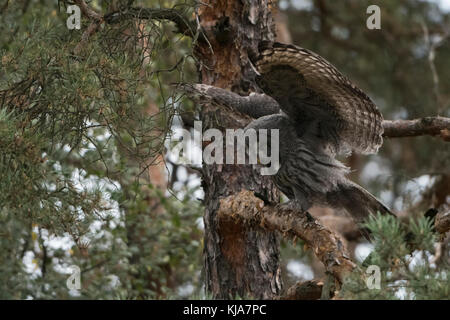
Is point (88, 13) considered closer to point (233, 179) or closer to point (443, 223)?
point (233, 179)

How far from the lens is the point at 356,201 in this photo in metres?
4.25

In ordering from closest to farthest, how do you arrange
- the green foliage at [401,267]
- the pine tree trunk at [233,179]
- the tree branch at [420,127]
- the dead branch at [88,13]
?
the green foliage at [401,267] < the dead branch at [88,13] < the tree branch at [420,127] < the pine tree trunk at [233,179]

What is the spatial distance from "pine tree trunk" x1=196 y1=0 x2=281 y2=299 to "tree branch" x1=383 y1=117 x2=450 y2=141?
0.91 metres

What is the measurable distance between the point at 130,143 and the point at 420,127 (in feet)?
7.65

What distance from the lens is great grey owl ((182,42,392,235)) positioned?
12.4 ft

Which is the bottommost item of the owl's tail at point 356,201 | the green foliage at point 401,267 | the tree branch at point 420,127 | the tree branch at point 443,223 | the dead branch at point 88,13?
the green foliage at point 401,267

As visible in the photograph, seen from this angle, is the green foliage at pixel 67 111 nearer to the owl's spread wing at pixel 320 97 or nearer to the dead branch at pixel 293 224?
the owl's spread wing at pixel 320 97

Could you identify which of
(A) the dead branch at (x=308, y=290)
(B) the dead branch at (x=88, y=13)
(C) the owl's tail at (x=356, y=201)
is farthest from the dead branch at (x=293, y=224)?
(B) the dead branch at (x=88, y=13)

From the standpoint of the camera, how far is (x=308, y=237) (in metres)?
3.55

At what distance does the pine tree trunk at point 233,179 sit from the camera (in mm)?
4250

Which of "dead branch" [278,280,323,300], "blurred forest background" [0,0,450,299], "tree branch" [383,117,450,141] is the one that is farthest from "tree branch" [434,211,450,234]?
"tree branch" [383,117,450,141]

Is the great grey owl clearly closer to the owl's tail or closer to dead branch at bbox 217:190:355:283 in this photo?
the owl's tail

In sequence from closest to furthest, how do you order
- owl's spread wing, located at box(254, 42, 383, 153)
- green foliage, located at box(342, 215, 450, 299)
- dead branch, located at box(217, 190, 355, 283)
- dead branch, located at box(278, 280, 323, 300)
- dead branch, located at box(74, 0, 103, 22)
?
green foliage, located at box(342, 215, 450, 299) < dead branch, located at box(217, 190, 355, 283) < dead branch, located at box(278, 280, 323, 300) < owl's spread wing, located at box(254, 42, 383, 153) < dead branch, located at box(74, 0, 103, 22)

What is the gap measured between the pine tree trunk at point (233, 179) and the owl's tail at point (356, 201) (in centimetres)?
46
